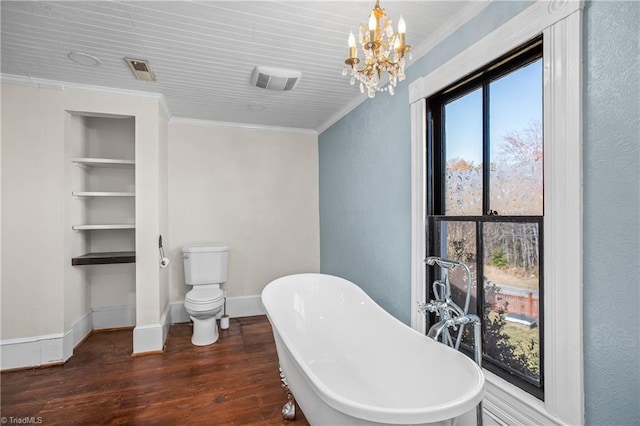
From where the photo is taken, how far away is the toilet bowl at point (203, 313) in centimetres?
296

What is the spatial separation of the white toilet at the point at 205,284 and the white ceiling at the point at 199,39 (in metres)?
1.57

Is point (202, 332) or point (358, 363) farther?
point (202, 332)

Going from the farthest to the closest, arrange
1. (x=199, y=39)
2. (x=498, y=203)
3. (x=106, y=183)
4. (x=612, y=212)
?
(x=106, y=183) < (x=199, y=39) < (x=498, y=203) < (x=612, y=212)

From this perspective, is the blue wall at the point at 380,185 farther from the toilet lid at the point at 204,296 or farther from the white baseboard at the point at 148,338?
the white baseboard at the point at 148,338

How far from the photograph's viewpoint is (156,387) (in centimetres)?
229

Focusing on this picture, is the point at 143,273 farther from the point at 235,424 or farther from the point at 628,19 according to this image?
the point at 628,19

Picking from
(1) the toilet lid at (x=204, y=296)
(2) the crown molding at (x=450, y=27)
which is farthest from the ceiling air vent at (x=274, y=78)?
(1) the toilet lid at (x=204, y=296)

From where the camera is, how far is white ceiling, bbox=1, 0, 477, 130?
66.9 inches

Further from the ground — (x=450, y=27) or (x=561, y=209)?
(x=450, y=27)

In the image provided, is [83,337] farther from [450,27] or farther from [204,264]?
[450,27]

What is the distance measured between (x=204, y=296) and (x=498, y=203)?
261 centimetres

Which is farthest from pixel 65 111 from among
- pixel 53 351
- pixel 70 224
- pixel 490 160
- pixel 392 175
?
pixel 490 160

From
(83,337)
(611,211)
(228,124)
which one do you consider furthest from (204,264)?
(611,211)

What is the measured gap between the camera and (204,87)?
2.73m
